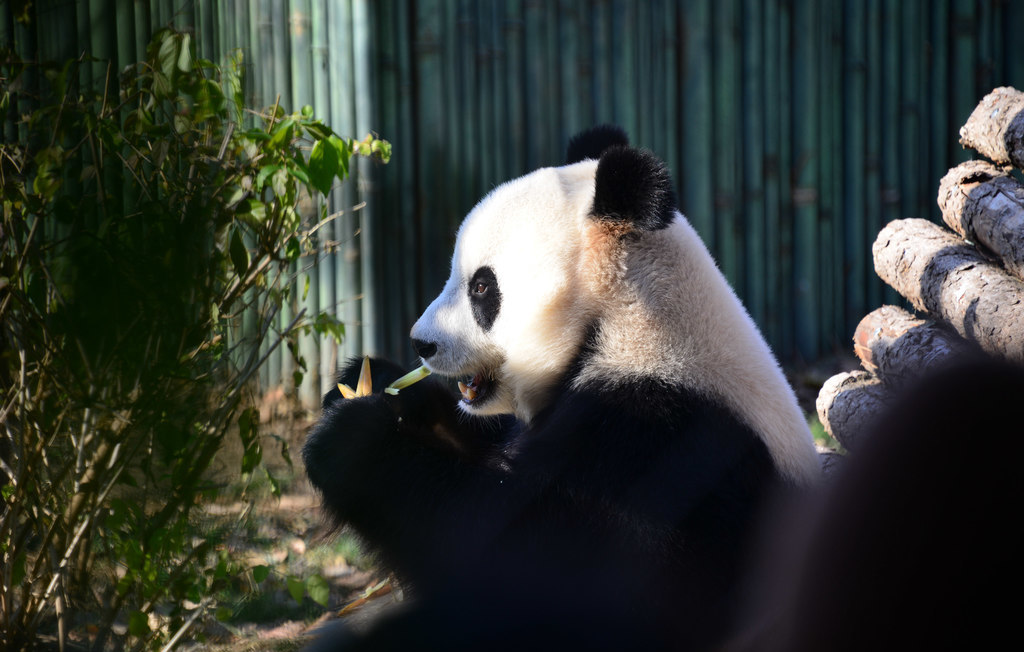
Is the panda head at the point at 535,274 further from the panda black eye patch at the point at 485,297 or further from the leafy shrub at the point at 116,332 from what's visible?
the leafy shrub at the point at 116,332

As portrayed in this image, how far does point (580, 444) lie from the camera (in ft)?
5.33

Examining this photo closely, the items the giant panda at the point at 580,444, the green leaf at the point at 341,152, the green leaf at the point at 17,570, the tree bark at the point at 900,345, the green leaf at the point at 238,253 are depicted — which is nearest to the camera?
the giant panda at the point at 580,444

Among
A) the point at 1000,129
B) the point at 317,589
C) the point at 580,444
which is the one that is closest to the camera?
the point at 580,444

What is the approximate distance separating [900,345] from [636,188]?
1453mm

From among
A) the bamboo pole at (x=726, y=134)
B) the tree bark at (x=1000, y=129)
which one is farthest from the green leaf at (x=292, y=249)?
the bamboo pole at (x=726, y=134)

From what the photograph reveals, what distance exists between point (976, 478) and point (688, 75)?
4.13 m

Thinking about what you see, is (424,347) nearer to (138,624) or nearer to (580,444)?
(580,444)

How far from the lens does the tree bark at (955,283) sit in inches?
93.0

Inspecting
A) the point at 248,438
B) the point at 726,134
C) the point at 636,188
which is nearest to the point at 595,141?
the point at 636,188

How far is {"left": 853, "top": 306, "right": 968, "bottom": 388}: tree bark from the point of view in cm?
262

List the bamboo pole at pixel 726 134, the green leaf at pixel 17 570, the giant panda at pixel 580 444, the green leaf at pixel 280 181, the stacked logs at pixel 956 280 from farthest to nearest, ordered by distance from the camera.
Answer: the bamboo pole at pixel 726 134, the stacked logs at pixel 956 280, the green leaf at pixel 280 181, the green leaf at pixel 17 570, the giant panda at pixel 580 444

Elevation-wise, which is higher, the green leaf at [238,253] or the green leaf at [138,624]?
the green leaf at [238,253]

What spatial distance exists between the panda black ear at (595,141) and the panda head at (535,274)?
6.2 inches

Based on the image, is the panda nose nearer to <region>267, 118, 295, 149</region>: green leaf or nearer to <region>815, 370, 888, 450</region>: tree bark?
<region>267, 118, 295, 149</region>: green leaf
